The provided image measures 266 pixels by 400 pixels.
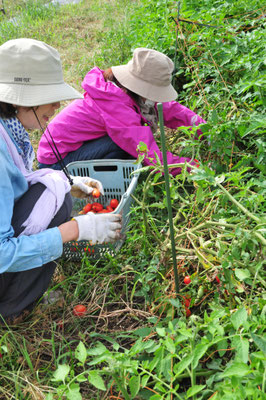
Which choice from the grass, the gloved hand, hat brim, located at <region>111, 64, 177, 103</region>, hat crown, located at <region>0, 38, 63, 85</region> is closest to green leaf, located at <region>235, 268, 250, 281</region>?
the grass

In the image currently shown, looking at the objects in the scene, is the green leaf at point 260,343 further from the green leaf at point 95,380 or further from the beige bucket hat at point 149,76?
the beige bucket hat at point 149,76

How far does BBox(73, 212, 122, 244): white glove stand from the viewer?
1653 millimetres

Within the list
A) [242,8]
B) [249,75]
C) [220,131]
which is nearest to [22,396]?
[220,131]

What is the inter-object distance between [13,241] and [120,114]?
106 centimetres

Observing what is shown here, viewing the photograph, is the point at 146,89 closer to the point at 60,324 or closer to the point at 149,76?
the point at 149,76

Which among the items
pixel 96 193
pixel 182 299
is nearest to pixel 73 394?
pixel 182 299

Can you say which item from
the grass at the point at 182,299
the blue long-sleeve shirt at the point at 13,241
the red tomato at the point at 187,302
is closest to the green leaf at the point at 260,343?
Result: the grass at the point at 182,299

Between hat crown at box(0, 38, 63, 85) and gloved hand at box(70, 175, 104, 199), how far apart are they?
2.23ft

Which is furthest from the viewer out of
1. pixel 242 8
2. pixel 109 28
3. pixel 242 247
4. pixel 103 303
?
pixel 109 28

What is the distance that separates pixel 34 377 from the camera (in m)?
1.48

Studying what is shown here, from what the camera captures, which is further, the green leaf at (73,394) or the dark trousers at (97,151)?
the dark trousers at (97,151)

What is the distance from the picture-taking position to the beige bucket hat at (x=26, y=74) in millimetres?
1459

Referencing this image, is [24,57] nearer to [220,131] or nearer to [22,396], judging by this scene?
[220,131]

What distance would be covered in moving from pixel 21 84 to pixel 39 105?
96 millimetres
